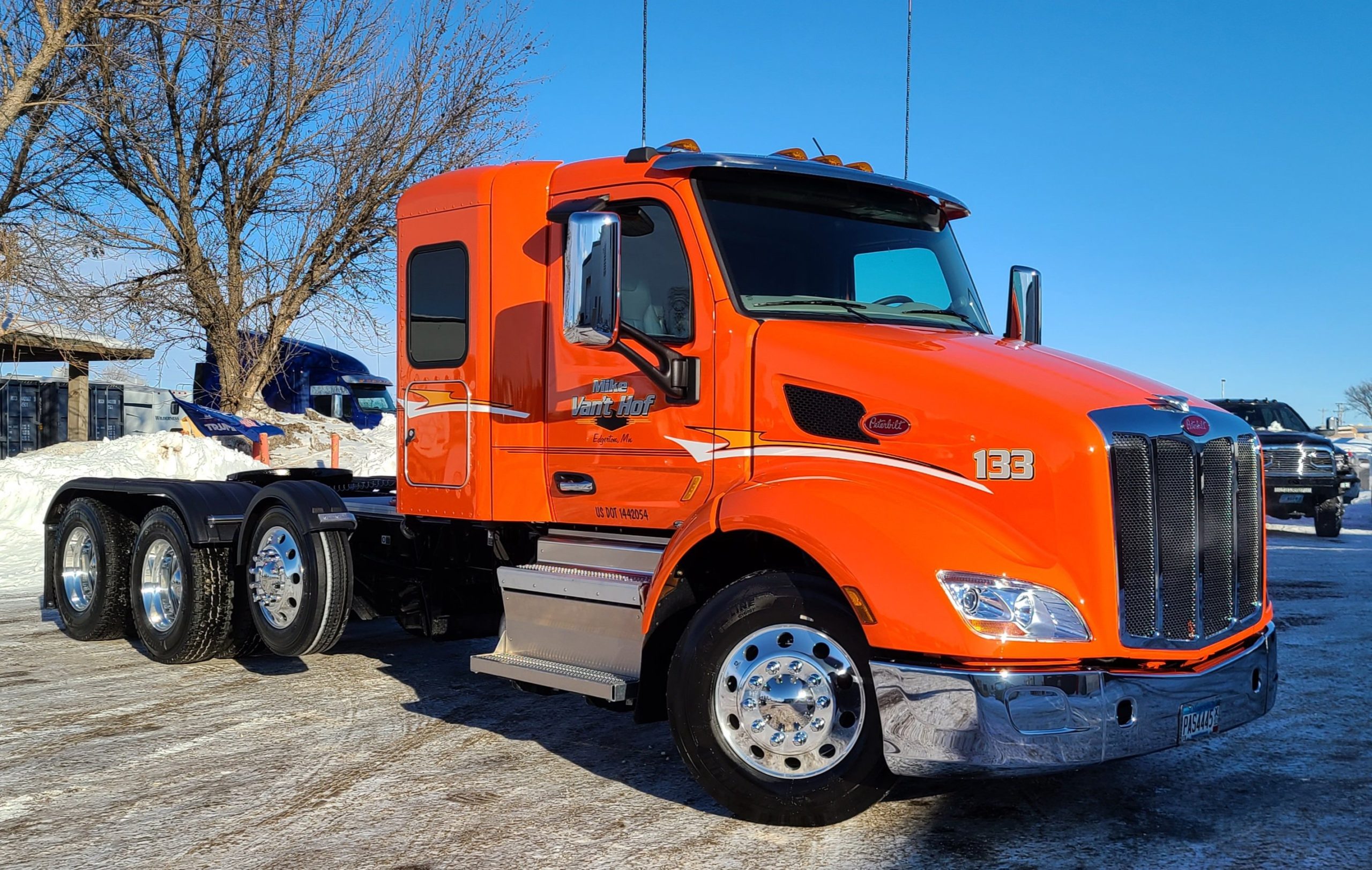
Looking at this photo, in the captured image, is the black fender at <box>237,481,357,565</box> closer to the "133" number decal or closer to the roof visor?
the roof visor

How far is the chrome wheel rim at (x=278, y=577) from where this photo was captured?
6.92 m

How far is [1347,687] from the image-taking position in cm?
685

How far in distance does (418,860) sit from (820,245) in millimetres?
3066

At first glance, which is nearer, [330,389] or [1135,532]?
[1135,532]

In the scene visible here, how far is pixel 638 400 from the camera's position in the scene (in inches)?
210

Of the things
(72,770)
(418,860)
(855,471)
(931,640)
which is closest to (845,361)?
(855,471)

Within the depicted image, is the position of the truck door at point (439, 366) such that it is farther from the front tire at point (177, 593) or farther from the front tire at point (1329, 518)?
the front tire at point (1329, 518)

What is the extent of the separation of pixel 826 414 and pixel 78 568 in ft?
22.3

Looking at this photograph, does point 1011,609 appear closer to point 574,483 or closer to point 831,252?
point 831,252

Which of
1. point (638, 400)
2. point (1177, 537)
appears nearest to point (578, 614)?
point (638, 400)

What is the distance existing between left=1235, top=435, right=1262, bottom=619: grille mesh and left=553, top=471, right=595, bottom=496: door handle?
9.16 feet

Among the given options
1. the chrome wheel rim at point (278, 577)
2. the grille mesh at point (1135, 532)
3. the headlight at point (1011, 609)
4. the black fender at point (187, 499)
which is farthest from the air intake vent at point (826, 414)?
the black fender at point (187, 499)

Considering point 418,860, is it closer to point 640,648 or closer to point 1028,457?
point 640,648

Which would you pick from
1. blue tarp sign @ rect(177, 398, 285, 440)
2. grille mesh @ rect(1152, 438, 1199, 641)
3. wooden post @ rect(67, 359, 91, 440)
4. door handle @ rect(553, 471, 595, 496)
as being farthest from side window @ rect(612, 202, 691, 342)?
wooden post @ rect(67, 359, 91, 440)
